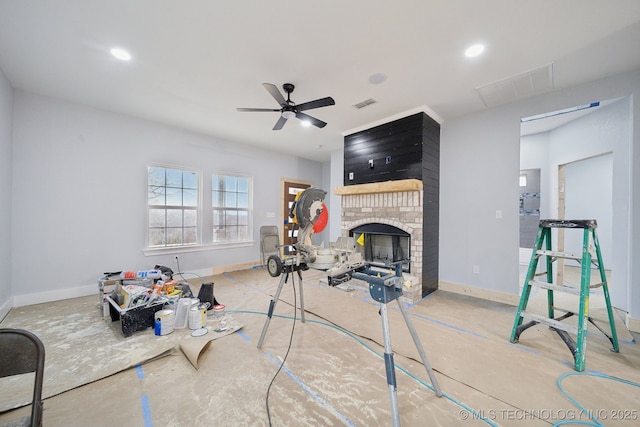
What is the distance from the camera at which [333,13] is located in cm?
187

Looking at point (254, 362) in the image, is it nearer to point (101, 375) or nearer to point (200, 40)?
point (101, 375)

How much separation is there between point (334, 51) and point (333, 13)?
1.39 feet

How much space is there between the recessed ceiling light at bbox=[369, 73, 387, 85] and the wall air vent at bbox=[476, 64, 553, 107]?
1.25 m

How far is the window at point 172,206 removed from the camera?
13.6 feet

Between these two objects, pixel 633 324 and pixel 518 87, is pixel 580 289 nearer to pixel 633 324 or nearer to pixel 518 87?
pixel 633 324

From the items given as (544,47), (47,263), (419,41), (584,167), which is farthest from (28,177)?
(584,167)

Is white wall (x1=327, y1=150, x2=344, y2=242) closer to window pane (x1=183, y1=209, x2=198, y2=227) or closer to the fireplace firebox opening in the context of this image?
the fireplace firebox opening

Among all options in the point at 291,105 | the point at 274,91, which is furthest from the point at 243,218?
the point at 274,91

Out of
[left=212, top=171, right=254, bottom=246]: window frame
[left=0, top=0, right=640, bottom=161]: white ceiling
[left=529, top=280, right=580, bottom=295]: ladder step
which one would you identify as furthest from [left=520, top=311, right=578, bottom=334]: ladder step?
[left=212, top=171, right=254, bottom=246]: window frame

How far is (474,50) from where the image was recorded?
2264 mm

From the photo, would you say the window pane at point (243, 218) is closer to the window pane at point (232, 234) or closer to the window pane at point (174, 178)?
the window pane at point (232, 234)

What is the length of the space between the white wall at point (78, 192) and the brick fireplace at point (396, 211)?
10.5 feet

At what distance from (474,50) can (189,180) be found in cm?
477

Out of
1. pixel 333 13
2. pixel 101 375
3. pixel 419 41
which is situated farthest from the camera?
pixel 419 41
